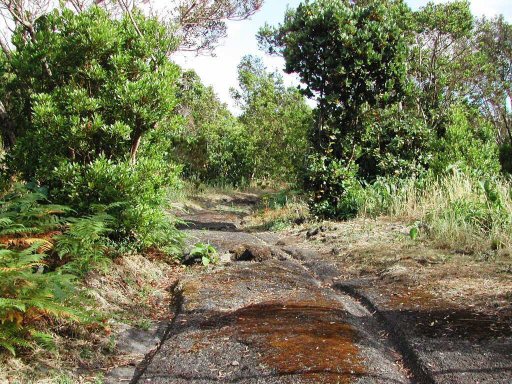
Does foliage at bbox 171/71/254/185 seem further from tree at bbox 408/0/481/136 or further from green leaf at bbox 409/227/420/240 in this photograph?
green leaf at bbox 409/227/420/240

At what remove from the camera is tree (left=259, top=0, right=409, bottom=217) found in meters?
9.41

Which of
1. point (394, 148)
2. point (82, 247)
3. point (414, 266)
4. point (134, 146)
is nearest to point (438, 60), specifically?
point (394, 148)

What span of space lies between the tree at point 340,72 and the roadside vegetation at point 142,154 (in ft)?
0.09

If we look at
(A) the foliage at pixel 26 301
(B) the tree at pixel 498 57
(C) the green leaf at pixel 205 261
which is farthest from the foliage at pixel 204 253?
(B) the tree at pixel 498 57

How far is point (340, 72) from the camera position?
9.32 metres

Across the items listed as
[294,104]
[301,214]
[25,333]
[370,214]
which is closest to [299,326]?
[25,333]

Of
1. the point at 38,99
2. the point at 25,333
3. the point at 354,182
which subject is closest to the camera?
the point at 25,333

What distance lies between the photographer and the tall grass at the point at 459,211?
19.7 feet

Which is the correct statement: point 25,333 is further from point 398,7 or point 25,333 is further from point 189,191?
point 189,191

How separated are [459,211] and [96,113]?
16.9 ft

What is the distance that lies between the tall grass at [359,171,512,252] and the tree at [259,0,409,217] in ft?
3.42

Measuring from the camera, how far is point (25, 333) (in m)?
3.24

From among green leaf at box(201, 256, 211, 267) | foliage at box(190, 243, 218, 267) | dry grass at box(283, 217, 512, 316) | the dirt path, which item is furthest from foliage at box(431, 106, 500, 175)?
the dirt path

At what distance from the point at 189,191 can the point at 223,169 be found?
12.8 ft
